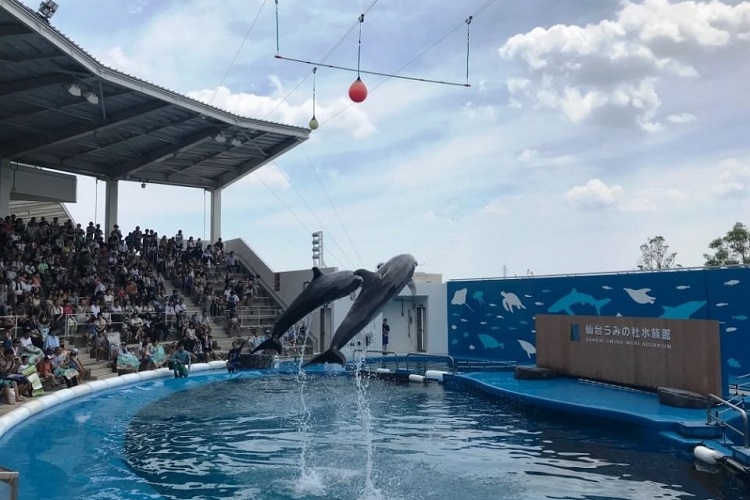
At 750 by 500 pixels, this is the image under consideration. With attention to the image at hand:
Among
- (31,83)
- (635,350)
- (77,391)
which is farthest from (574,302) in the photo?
(31,83)

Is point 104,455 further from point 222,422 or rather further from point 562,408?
point 562,408

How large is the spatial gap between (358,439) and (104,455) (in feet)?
10.0

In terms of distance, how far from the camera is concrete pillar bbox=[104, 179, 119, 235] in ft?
68.9

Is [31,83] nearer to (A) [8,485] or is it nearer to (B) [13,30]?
(B) [13,30]

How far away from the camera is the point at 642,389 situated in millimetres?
11500

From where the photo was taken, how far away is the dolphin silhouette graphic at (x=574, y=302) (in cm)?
1594

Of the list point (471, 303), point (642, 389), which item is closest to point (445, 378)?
point (642, 389)

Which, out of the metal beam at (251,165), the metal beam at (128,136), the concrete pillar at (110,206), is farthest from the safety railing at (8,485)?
the concrete pillar at (110,206)

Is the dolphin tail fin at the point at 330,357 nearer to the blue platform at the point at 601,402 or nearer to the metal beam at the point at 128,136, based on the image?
the blue platform at the point at 601,402

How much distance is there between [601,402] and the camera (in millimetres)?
10312

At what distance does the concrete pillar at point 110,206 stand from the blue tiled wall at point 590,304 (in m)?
11.1

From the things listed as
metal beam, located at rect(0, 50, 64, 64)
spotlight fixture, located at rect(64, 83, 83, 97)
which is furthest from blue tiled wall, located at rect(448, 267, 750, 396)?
metal beam, located at rect(0, 50, 64, 64)

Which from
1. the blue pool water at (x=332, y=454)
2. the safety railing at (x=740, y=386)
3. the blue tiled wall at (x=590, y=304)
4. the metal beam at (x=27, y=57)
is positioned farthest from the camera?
the blue tiled wall at (x=590, y=304)

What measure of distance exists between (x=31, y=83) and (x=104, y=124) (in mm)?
3046
